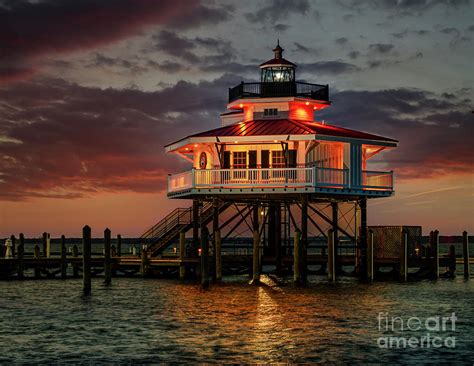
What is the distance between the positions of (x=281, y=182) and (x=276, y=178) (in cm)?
43

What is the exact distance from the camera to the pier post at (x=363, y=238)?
53.1 metres

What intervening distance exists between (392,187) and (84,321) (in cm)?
2334

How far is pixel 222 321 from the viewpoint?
3675 cm

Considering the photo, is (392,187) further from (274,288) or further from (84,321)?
(84,321)

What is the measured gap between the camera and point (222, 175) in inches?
2010

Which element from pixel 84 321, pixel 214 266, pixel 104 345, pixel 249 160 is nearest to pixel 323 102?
pixel 249 160

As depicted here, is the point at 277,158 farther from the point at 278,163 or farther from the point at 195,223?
the point at 195,223

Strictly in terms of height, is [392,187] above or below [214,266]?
above

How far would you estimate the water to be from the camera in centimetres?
2945

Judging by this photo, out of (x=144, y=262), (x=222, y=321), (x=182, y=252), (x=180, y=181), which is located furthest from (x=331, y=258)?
(x=222, y=321)

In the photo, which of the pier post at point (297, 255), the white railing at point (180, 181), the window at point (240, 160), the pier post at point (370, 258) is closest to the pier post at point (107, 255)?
the white railing at point (180, 181)

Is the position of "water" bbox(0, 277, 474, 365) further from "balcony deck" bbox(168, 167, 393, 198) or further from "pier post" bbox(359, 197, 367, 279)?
"balcony deck" bbox(168, 167, 393, 198)
